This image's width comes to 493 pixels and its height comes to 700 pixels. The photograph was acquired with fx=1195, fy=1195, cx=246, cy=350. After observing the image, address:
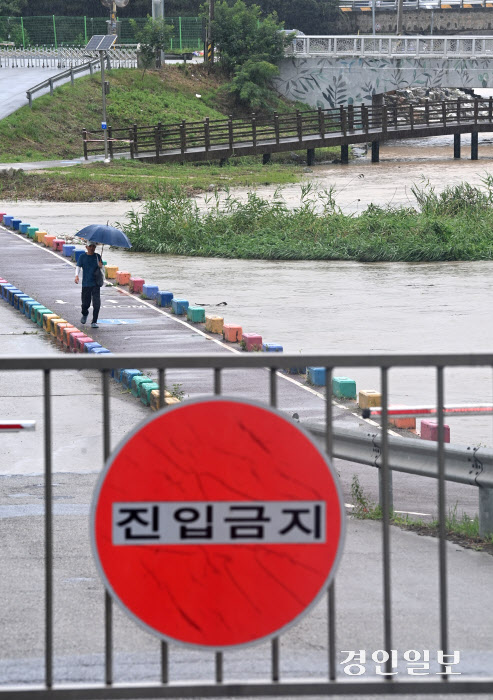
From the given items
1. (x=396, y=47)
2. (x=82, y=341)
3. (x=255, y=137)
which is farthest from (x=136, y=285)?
(x=396, y=47)

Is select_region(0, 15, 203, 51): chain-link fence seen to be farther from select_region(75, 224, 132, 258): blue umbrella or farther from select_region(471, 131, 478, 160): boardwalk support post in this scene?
select_region(75, 224, 132, 258): blue umbrella

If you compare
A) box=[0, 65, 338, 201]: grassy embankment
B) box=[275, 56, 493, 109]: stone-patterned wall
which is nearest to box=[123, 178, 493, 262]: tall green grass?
box=[0, 65, 338, 201]: grassy embankment

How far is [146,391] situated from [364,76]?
52068 mm

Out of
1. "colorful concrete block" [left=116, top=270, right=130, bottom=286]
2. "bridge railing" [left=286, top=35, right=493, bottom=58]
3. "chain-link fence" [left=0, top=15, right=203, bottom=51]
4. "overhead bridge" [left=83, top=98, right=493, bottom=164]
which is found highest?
"chain-link fence" [left=0, top=15, right=203, bottom=51]

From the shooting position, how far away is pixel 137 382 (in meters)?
11.9

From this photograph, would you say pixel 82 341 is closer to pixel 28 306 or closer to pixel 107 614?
pixel 28 306

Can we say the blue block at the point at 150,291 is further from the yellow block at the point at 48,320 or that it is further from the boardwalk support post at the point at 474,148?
the boardwalk support post at the point at 474,148

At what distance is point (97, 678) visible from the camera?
4.24m

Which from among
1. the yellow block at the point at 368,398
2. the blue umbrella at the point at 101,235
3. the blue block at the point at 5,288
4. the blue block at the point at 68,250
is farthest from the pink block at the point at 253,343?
the blue block at the point at 68,250

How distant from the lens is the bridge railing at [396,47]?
59469mm

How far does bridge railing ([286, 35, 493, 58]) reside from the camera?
5947 cm

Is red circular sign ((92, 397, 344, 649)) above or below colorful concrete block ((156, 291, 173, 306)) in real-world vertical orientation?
above

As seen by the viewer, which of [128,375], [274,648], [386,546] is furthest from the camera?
[128,375]

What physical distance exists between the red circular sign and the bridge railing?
191ft
